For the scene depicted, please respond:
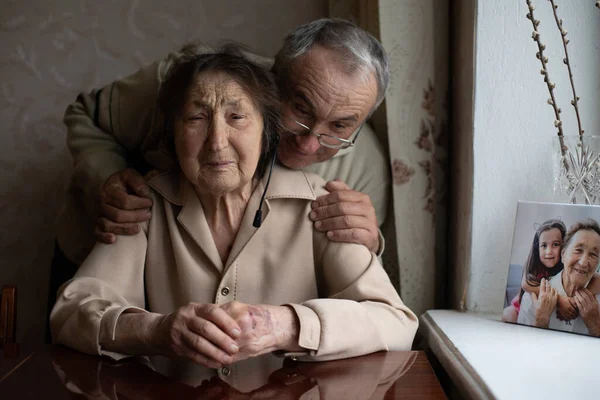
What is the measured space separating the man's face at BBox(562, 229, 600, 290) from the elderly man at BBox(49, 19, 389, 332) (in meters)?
0.41

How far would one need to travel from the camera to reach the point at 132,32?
233 cm

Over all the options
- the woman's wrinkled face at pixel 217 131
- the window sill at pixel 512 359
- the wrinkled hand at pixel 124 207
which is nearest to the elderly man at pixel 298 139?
the wrinkled hand at pixel 124 207

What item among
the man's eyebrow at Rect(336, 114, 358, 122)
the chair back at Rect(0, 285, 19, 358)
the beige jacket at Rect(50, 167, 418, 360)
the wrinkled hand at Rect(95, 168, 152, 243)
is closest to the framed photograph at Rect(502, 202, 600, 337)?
the beige jacket at Rect(50, 167, 418, 360)

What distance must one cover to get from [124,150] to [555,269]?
1.20 meters

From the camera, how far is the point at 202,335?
1.10 meters

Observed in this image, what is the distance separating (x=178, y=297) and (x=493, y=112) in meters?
0.84

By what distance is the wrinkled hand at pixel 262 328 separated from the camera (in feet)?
3.65

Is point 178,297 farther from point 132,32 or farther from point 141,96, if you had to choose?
point 132,32

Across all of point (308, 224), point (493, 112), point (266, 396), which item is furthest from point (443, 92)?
point (266, 396)

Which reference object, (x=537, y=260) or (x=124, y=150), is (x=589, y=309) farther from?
(x=124, y=150)

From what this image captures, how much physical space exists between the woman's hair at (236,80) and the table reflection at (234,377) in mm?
485

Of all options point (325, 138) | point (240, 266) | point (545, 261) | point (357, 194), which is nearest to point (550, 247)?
point (545, 261)

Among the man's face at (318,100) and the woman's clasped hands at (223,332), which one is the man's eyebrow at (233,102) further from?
the woman's clasped hands at (223,332)

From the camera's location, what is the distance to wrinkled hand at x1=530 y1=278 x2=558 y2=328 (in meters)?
1.36
